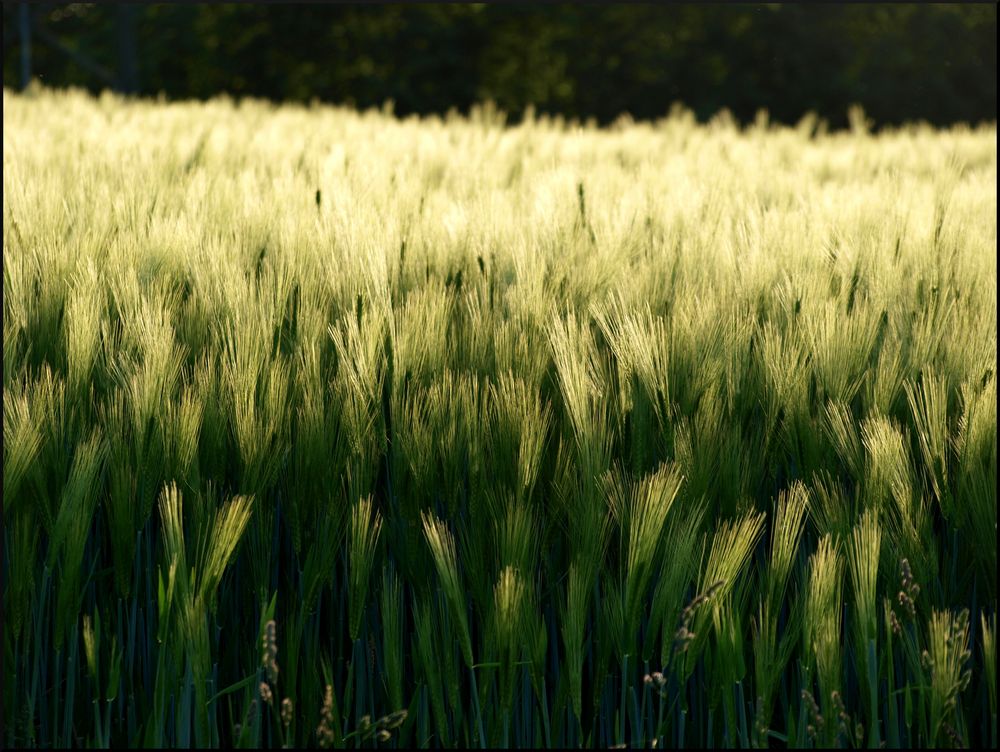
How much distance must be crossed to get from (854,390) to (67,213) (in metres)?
1.15

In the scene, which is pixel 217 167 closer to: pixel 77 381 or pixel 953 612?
pixel 77 381

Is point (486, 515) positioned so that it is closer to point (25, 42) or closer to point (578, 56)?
point (25, 42)

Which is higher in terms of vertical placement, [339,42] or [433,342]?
[339,42]

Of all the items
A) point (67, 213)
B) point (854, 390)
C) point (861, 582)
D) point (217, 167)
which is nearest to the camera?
point (861, 582)

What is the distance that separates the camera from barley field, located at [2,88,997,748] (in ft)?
2.67

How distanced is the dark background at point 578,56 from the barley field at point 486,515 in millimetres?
8315

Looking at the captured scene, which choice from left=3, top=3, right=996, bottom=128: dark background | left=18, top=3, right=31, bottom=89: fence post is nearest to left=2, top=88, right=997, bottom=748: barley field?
left=18, top=3, right=31, bottom=89: fence post

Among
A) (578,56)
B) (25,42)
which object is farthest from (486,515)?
(578,56)

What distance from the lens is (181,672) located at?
0.83m

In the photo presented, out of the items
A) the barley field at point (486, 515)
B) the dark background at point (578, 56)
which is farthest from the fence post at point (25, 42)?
the barley field at point (486, 515)

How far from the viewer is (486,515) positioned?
0.87 m

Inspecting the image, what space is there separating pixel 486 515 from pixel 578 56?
354 inches

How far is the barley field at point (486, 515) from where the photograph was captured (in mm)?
813

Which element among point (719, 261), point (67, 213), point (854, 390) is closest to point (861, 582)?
point (854, 390)
